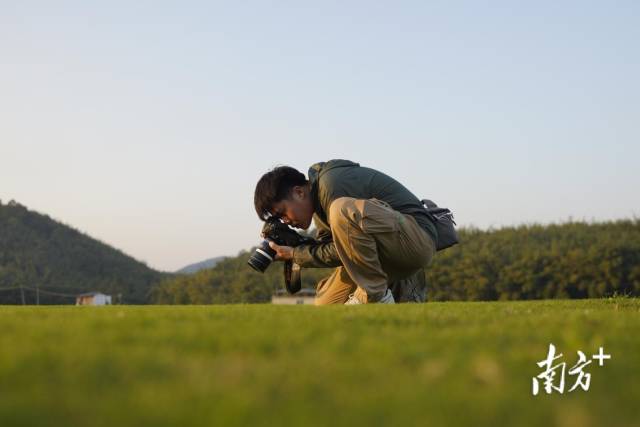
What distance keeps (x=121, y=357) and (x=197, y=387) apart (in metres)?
0.49

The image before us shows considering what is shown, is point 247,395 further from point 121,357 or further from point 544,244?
point 544,244

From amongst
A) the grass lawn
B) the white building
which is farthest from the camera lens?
the white building

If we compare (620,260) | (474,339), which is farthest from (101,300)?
(474,339)

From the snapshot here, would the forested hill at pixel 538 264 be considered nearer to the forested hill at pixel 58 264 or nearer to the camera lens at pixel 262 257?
the forested hill at pixel 58 264

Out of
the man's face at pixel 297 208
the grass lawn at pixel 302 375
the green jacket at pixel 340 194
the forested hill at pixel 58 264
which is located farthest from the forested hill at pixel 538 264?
the grass lawn at pixel 302 375

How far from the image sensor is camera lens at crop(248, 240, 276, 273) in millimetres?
6434

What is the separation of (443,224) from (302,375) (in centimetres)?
488

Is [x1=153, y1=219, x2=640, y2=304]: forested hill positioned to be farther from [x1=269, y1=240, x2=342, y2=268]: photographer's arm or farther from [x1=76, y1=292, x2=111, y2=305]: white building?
[x1=269, y1=240, x2=342, y2=268]: photographer's arm

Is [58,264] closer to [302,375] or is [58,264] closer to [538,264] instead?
[538,264]

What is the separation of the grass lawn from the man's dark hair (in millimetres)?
3143

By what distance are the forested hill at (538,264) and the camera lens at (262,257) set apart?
1029cm

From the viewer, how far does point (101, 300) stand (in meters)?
19.0

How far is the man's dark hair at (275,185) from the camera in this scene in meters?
5.97

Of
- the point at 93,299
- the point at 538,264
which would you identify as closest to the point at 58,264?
the point at 93,299
